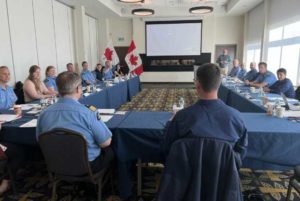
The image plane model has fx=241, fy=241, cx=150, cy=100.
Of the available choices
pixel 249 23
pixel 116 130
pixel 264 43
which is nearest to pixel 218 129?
→ pixel 116 130

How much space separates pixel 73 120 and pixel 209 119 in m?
0.93

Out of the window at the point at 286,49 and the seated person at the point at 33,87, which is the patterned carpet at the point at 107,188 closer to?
the seated person at the point at 33,87

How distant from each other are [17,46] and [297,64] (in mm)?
6669

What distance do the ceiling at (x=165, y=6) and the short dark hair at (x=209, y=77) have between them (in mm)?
6882

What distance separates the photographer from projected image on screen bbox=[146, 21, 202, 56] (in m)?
10.9

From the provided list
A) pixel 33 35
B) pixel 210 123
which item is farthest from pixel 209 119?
pixel 33 35

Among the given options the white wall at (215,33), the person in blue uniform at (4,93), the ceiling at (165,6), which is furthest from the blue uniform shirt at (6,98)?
the white wall at (215,33)

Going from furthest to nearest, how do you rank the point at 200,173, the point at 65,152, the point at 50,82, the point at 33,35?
the point at 33,35, the point at 50,82, the point at 65,152, the point at 200,173

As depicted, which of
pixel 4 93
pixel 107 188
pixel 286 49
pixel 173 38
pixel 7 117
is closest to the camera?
pixel 107 188

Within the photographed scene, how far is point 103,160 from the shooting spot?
1887 mm

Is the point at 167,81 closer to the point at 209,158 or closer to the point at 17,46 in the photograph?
the point at 17,46

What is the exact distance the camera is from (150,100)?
7.27 m

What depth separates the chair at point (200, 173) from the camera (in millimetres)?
1189

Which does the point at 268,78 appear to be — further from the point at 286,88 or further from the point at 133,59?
the point at 133,59
